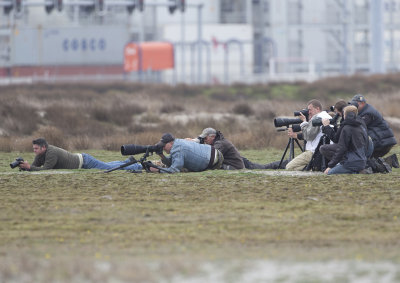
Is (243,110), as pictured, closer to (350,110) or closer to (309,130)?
(309,130)

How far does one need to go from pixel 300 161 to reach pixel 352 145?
3.85ft

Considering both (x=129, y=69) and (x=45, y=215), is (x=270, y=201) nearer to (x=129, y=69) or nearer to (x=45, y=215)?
(x=45, y=215)

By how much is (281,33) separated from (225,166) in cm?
4902

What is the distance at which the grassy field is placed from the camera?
728 centimetres

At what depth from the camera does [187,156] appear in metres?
13.7

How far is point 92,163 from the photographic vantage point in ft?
48.5

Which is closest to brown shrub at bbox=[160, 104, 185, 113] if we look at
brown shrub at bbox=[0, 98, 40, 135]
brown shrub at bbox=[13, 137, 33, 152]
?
brown shrub at bbox=[0, 98, 40, 135]

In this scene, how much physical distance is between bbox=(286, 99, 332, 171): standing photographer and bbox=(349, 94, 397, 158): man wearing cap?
0.54 m

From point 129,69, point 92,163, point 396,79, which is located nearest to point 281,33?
point 129,69

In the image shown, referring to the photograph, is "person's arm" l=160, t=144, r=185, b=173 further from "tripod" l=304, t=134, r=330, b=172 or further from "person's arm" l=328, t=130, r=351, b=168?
"person's arm" l=328, t=130, r=351, b=168

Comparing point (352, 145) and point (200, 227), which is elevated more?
point (352, 145)

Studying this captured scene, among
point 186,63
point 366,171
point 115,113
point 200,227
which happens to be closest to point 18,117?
point 115,113

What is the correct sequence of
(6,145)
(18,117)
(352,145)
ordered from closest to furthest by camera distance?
(352,145)
(6,145)
(18,117)

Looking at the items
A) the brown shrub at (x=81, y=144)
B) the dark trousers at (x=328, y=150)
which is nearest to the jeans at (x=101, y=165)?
the dark trousers at (x=328, y=150)
